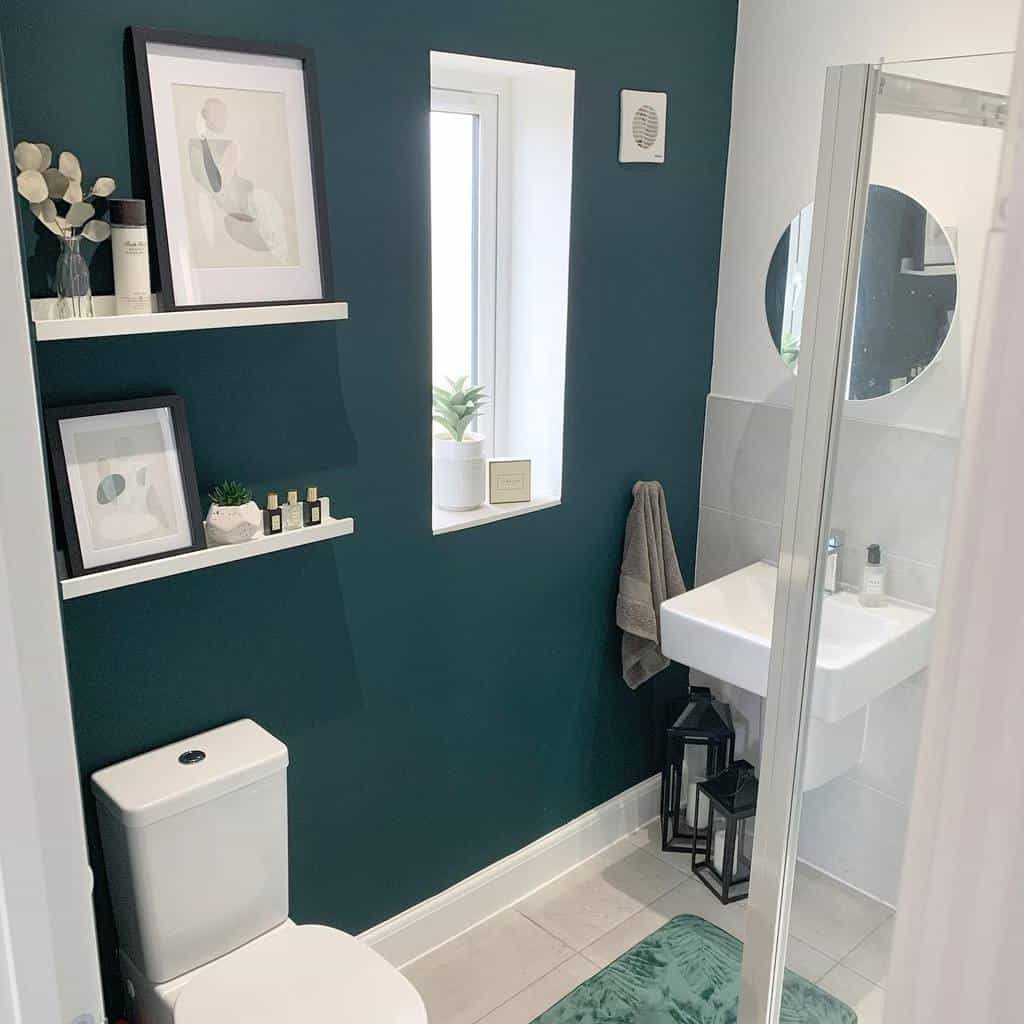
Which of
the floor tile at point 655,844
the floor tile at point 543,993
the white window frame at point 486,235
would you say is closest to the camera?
the floor tile at point 543,993

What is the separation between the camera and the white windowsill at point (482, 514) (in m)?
2.48

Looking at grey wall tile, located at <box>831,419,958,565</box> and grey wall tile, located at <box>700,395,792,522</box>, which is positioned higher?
grey wall tile, located at <box>831,419,958,565</box>

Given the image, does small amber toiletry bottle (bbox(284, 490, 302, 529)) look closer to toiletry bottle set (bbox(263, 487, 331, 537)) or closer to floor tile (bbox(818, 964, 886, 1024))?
toiletry bottle set (bbox(263, 487, 331, 537))

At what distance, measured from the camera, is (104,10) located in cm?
171

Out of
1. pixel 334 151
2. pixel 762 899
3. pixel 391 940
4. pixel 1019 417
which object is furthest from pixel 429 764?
pixel 1019 417

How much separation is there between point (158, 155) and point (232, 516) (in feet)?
2.10

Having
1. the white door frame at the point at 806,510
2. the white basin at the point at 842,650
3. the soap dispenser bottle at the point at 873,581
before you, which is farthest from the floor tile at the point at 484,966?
the soap dispenser bottle at the point at 873,581

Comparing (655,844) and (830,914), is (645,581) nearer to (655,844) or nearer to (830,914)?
(655,844)

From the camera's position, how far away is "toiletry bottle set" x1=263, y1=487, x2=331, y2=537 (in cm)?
205

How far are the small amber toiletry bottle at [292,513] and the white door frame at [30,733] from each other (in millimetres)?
1146

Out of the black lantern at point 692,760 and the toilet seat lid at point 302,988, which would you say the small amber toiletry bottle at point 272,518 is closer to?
the toilet seat lid at point 302,988

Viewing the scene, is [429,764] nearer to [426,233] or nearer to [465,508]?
[465,508]

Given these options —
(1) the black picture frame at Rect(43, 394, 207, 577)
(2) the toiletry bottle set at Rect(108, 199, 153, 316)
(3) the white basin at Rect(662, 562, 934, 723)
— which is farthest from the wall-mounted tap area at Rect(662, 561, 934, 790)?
(2) the toiletry bottle set at Rect(108, 199, 153, 316)

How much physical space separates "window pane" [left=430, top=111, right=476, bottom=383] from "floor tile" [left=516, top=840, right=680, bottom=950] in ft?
4.73
